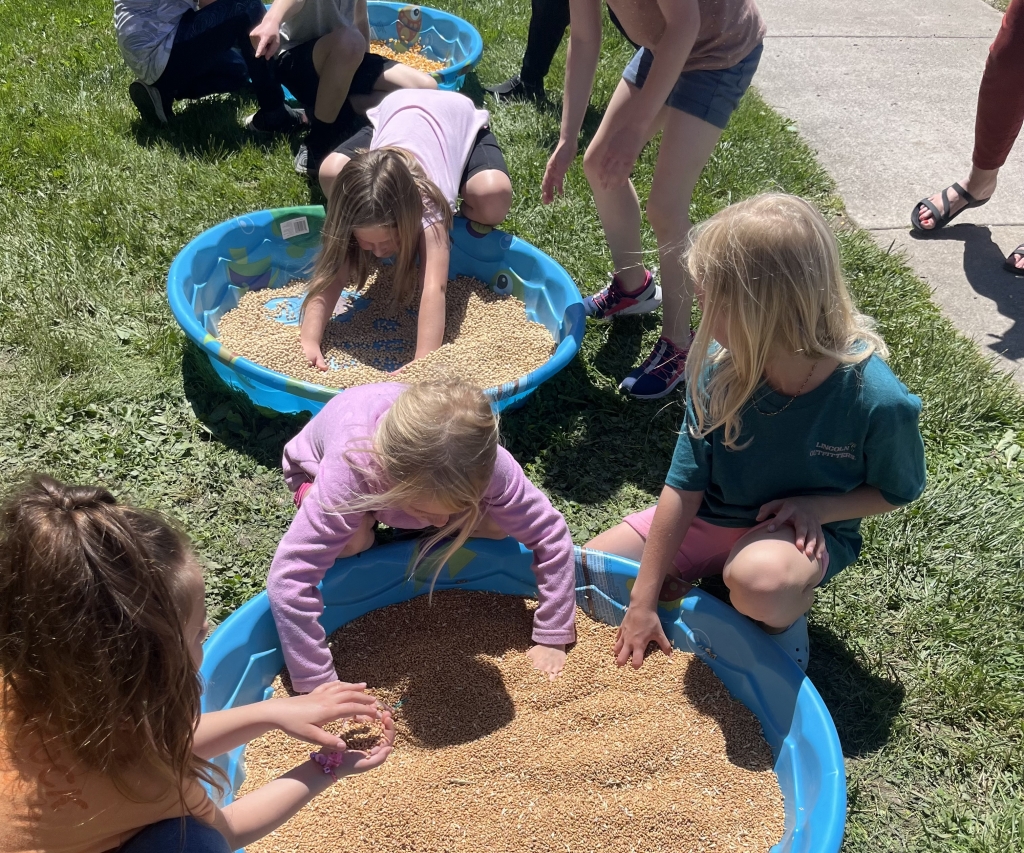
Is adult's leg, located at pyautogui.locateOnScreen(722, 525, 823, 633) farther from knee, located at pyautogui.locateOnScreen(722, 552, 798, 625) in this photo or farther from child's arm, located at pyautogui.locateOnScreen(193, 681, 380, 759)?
child's arm, located at pyautogui.locateOnScreen(193, 681, 380, 759)

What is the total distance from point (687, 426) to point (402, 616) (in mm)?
840

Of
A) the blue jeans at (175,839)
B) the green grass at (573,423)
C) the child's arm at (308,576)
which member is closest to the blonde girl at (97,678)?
the blue jeans at (175,839)

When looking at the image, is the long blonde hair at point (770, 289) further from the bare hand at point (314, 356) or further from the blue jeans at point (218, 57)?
the blue jeans at point (218, 57)

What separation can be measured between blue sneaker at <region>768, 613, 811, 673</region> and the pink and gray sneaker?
1.40m

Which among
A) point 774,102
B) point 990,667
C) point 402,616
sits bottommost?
point 402,616

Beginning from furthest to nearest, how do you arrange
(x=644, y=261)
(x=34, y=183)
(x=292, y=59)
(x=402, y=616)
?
1. (x=292, y=59)
2. (x=34, y=183)
3. (x=644, y=261)
4. (x=402, y=616)

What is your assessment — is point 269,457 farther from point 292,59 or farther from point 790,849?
point 292,59

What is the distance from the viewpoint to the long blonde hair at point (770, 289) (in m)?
1.69

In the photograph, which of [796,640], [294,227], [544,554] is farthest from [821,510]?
[294,227]

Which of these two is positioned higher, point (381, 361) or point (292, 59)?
point (292, 59)

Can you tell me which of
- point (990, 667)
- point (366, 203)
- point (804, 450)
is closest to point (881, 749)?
point (990, 667)

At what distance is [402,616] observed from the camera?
7.25ft

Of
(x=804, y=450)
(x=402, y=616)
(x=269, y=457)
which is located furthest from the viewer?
(x=269, y=457)

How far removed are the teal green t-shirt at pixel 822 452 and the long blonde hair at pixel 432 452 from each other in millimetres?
501
